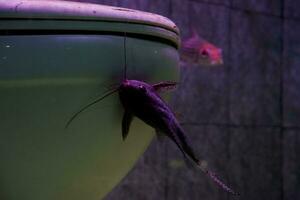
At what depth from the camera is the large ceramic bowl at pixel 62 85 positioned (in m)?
1.02

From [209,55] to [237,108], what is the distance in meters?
0.52

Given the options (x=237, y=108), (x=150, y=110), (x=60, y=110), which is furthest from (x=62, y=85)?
(x=237, y=108)

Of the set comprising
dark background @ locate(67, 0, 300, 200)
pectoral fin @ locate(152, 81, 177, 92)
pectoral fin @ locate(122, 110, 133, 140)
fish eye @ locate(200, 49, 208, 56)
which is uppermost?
pectoral fin @ locate(152, 81, 177, 92)

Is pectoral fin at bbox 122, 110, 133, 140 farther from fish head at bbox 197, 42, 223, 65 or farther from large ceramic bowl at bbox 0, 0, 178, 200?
fish head at bbox 197, 42, 223, 65

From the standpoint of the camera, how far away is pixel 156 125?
1075 mm

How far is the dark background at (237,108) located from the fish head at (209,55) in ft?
0.21

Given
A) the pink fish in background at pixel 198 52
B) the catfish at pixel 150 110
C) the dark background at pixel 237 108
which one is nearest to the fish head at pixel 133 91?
the catfish at pixel 150 110

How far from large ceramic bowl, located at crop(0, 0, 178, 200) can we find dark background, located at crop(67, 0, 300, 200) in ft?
5.95

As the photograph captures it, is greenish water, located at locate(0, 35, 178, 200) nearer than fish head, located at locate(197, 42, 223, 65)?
Yes

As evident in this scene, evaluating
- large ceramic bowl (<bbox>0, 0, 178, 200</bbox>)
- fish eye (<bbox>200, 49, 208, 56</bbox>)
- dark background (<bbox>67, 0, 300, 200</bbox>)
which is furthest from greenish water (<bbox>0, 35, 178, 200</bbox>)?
fish eye (<bbox>200, 49, 208, 56</bbox>)

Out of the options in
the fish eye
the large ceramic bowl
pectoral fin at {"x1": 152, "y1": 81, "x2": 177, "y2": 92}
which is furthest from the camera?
the fish eye

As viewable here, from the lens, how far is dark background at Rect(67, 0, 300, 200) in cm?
318

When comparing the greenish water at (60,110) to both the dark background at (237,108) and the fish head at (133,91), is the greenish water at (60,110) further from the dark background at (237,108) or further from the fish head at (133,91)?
the dark background at (237,108)

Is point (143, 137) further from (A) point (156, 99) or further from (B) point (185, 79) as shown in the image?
(B) point (185, 79)
